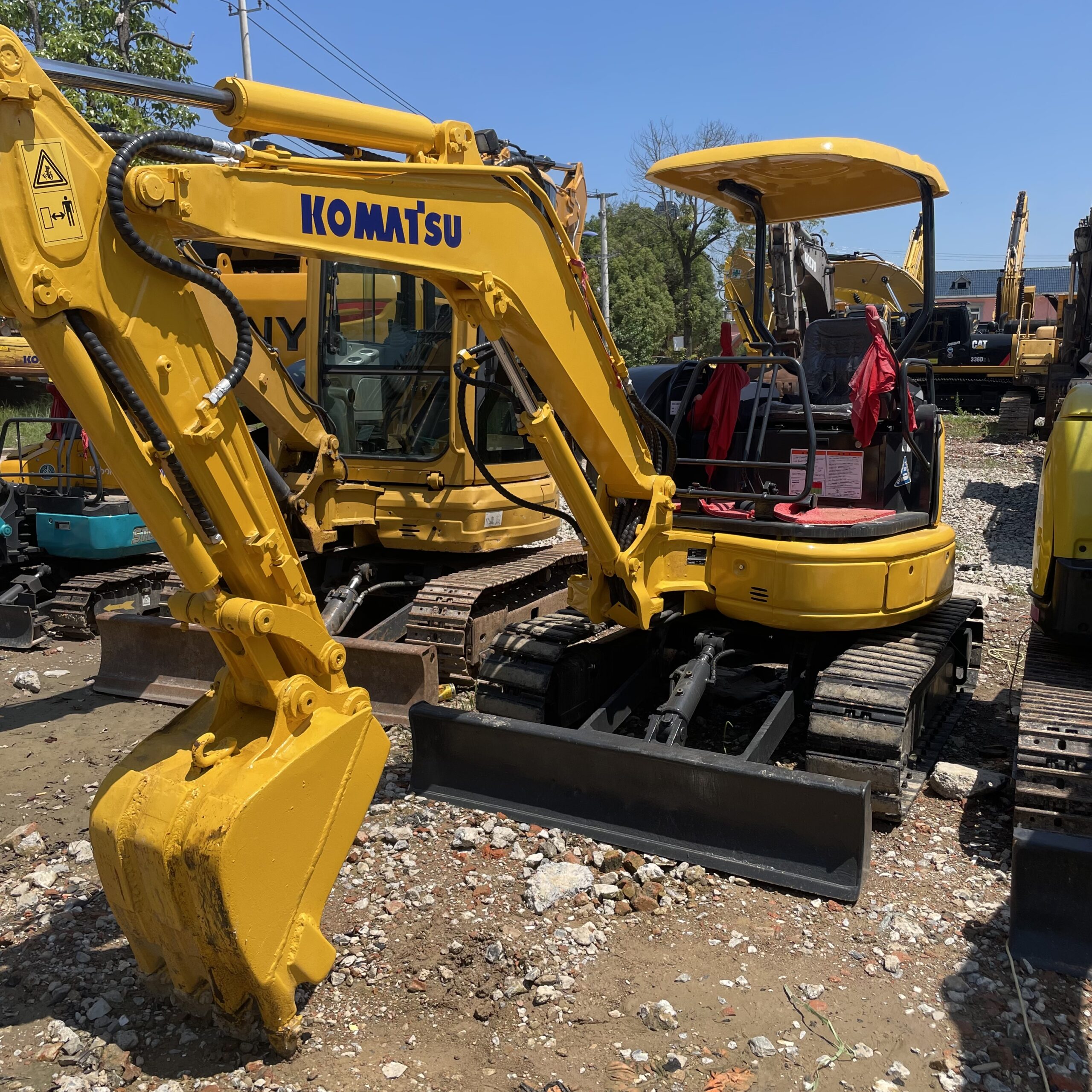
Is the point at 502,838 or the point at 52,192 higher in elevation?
the point at 52,192

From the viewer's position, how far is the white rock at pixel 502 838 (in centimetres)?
433

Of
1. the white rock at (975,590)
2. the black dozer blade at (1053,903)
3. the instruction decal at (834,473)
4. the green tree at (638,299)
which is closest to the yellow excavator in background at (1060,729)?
the black dozer blade at (1053,903)

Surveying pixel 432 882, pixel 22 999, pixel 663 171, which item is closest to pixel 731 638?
pixel 432 882

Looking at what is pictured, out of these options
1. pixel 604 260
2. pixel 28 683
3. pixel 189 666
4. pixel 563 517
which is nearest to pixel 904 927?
pixel 563 517

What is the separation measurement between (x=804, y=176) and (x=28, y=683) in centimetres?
573

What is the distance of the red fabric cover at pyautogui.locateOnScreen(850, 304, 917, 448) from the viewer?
4902mm

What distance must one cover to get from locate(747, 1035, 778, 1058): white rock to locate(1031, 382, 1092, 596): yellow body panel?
7.81ft

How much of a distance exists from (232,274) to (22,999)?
22.2 ft

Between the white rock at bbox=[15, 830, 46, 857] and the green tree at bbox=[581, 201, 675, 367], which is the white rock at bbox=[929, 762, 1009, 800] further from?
the green tree at bbox=[581, 201, 675, 367]

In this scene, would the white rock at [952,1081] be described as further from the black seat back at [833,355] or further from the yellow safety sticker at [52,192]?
the black seat back at [833,355]

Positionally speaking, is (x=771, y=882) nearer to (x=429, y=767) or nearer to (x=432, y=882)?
(x=432, y=882)

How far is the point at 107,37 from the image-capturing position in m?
17.3

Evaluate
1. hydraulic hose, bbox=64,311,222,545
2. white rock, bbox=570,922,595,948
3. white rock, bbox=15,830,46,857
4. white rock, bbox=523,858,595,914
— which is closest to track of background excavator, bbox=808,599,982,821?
white rock, bbox=523,858,595,914

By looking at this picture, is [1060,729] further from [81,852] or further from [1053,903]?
[81,852]
